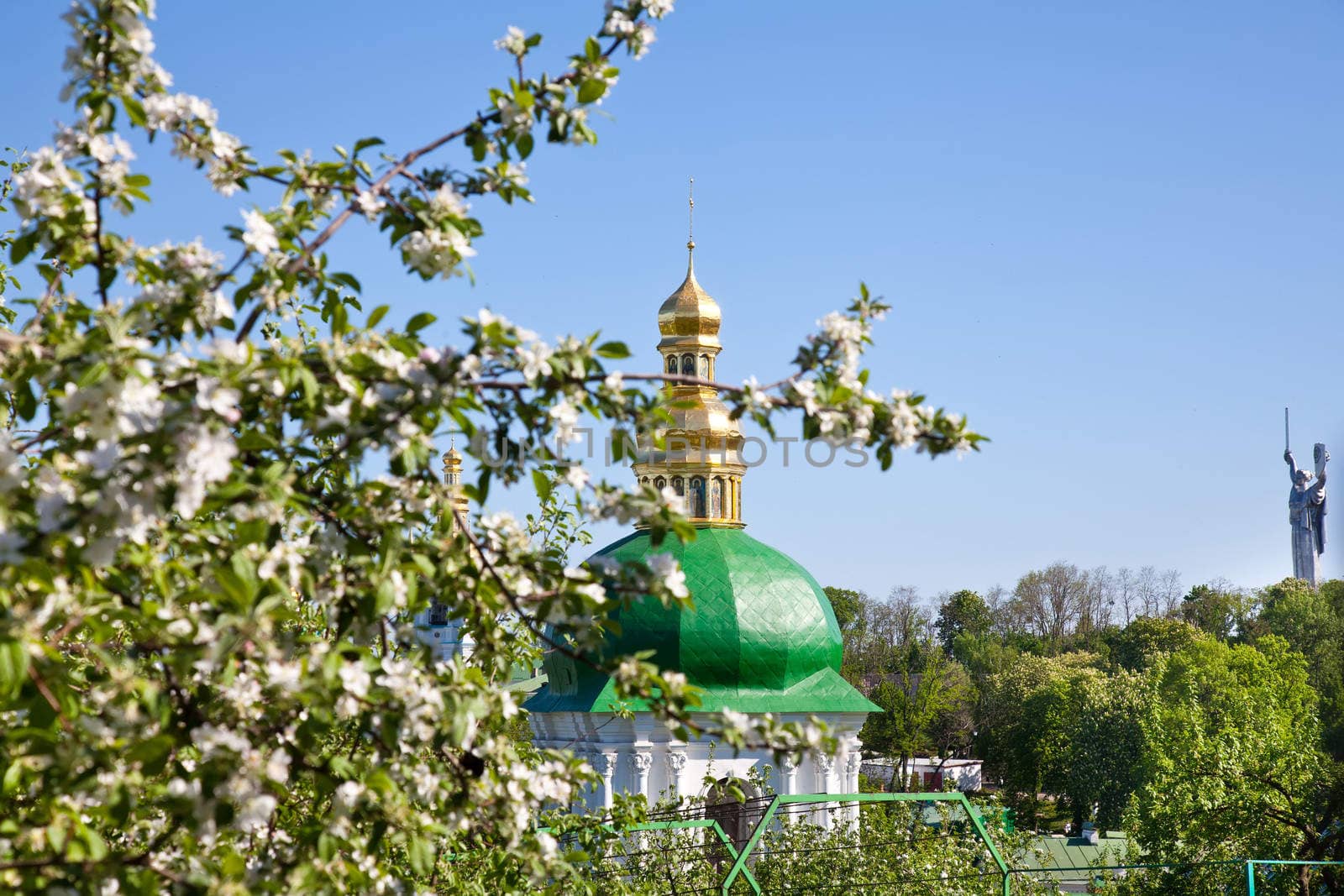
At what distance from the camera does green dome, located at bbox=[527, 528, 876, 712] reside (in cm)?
1822

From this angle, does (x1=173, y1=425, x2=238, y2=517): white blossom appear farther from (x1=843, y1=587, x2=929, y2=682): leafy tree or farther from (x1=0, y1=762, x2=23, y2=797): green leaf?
(x1=843, y1=587, x2=929, y2=682): leafy tree

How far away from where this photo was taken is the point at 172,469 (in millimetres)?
2242

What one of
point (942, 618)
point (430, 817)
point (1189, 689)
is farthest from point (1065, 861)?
point (942, 618)

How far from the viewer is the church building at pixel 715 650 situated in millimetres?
18031

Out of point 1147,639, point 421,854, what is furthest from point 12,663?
point 1147,639

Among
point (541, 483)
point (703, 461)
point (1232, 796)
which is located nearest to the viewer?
point (541, 483)

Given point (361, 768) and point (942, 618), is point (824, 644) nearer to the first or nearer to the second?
point (361, 768)

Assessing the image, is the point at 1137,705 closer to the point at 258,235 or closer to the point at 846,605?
the point at 846,605

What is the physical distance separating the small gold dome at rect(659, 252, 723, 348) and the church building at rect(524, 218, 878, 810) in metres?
1.26

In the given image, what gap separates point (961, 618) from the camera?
213ft

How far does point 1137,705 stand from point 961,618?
89.8 feet

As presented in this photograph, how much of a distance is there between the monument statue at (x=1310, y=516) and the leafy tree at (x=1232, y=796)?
153 feet

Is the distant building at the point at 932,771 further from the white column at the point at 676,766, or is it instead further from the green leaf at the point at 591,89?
the green leaf at the point at 591,89

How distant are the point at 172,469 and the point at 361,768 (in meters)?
0.98
